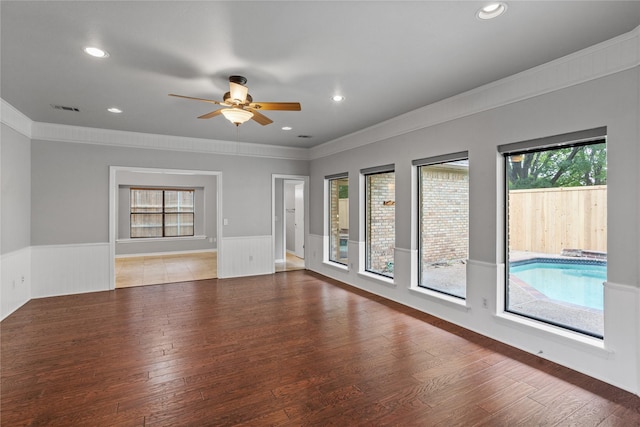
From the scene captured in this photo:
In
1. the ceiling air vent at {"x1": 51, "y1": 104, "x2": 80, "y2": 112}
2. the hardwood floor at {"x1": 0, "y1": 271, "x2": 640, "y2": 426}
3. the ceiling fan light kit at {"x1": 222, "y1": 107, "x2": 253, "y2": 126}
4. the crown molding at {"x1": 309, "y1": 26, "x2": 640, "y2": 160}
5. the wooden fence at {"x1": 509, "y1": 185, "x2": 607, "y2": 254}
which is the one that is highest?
the ceiling air vent at {"x1": 51, "y1": 104, "x2": 80, "y2": 112}

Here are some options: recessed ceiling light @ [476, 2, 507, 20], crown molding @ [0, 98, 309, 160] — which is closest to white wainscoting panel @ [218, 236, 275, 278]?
crown molding @ [0, 98, 309, 160]

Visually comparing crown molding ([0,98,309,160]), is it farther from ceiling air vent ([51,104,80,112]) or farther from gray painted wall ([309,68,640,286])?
gray painted wall ([309,68,640,286])

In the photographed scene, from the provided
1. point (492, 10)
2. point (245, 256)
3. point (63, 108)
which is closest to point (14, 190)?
point (63, 108)

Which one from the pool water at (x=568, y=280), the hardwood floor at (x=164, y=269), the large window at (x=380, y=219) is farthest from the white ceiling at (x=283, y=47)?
the hardwood floor at (x=164, y=269)

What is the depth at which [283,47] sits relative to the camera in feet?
8.75

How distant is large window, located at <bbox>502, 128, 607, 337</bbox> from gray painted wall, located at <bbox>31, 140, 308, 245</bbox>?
502 centimetres

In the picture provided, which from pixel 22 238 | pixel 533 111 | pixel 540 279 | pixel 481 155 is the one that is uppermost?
pixel 533 111

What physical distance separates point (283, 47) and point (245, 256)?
4.79 metres

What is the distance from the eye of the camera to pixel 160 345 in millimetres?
3289

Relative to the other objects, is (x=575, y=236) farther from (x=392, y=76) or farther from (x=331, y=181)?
(x=331, y=181)

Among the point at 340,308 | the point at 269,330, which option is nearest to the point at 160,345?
the point at 269,330

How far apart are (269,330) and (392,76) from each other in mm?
3081

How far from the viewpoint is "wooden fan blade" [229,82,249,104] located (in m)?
3.01

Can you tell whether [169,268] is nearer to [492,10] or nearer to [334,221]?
[334,221]
